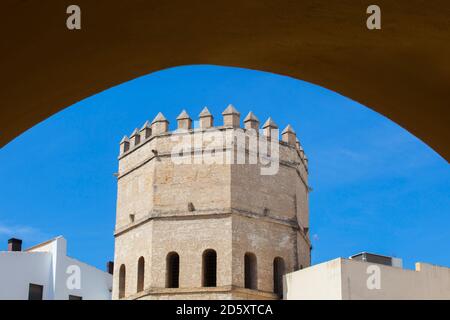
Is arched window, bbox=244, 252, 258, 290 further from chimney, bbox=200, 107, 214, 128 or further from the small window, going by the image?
the small window

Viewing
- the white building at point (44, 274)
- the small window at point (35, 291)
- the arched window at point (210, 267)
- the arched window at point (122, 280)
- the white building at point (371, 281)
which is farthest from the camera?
the arched window at point (122, 280)

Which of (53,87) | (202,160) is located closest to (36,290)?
(202,160)

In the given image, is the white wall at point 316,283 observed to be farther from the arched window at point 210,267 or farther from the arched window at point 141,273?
the arched window at point 141,273

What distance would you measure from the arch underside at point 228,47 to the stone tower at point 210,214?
2256 cm

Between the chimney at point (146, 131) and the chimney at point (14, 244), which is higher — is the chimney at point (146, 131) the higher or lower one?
the higher one

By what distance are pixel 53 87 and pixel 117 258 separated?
84.8ft

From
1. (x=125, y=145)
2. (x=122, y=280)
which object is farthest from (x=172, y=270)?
(x=125, y=145)

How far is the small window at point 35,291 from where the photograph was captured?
2736 cm

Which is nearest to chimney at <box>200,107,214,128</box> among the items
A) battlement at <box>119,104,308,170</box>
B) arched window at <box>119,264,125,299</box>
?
battlement at <box>119,104,308,170</box>

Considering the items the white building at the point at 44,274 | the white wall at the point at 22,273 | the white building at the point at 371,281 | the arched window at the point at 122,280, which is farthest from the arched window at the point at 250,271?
the white wall at the point at 22,273

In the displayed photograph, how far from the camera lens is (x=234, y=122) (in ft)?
90.1

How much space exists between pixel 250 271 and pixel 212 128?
5353 millimetres

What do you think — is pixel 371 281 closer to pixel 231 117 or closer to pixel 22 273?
pixel 231 117
